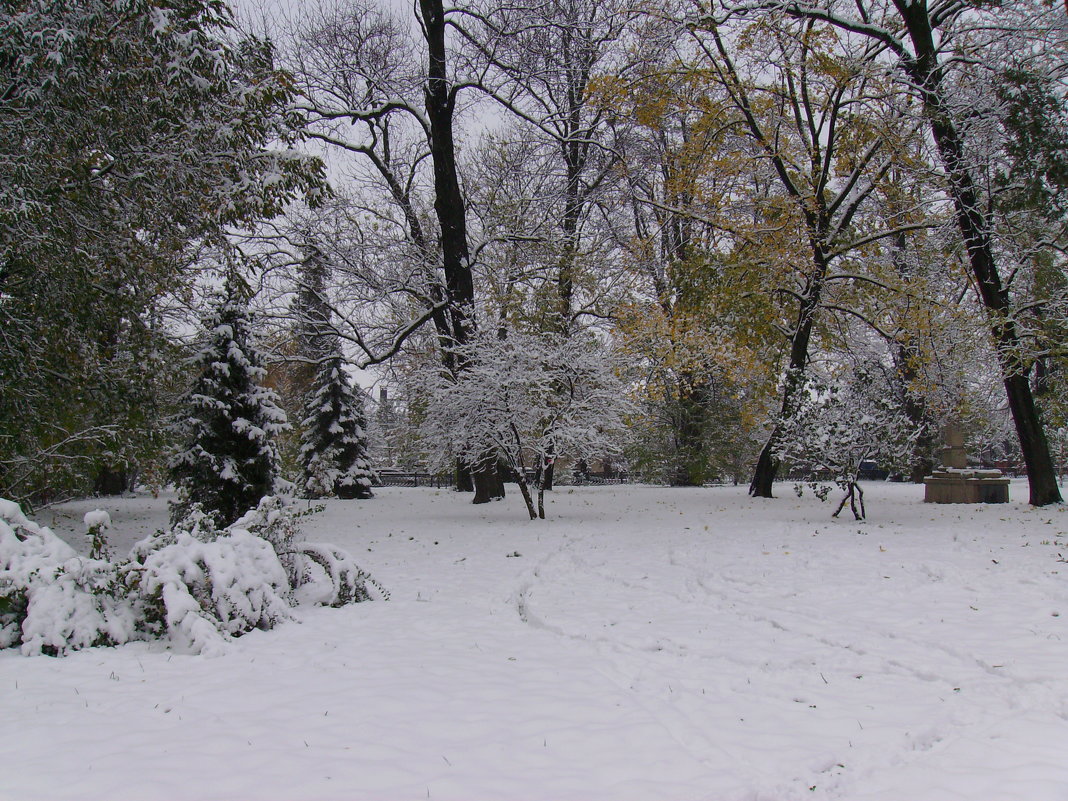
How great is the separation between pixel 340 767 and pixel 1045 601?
578cm

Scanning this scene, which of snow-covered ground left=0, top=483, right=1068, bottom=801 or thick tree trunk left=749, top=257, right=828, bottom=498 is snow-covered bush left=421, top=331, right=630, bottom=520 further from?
snow-covered ground left=0, top=483, right=1068, bottom=801

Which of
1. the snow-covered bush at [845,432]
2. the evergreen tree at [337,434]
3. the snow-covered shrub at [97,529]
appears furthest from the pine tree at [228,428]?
the snow-covered bush at [845,432]

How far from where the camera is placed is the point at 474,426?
11797mm

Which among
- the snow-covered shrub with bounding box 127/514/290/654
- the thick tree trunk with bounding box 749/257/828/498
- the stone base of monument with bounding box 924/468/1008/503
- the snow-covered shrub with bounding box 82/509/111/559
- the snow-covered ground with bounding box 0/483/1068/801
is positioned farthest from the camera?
the stone base of monument with bounding box 924/468/1008/503

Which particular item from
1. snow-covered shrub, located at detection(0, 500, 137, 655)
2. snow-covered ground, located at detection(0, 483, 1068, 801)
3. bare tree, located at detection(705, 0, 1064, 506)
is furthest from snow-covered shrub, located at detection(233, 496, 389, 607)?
bare tree, located at detection(705, 0, 1064, 506)

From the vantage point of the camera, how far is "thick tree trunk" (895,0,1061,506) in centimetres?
1123

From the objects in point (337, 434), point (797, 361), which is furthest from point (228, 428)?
point (797, 361)

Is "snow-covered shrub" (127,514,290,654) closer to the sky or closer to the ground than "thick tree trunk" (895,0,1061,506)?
closer to the ground

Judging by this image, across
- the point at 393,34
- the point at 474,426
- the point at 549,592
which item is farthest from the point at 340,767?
the point at 393,34

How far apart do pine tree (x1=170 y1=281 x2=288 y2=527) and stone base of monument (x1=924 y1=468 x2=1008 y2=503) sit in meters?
14.0

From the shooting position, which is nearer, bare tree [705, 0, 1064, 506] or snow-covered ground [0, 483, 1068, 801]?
snow-covered ground [0, 483, 1068, 801]

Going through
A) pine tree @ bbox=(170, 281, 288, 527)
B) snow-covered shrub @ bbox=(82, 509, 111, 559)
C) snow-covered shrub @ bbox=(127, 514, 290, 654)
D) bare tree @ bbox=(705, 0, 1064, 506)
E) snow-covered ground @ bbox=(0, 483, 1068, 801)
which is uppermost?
bare tree @ bbox=(705, 0, 1064, 506)

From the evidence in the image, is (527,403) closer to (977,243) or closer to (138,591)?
(138,591)

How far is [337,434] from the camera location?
2302 cm
